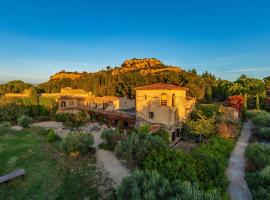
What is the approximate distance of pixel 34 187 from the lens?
34.9ft

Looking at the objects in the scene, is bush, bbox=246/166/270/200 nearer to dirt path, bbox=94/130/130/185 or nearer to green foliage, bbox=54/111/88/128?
dirt path, bbox=94/130/130/185

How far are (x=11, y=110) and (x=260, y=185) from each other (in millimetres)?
33385

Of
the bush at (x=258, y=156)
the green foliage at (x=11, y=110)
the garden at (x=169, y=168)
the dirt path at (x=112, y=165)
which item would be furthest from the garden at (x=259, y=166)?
the green foliage at (x=11, y=110)

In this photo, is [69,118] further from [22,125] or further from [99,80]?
[99,80]

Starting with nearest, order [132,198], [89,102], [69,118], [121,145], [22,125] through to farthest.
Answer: [132,198]
[121,145]
[22,125]
[69,118]
[89,102]

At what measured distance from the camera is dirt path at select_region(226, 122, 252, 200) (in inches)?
437

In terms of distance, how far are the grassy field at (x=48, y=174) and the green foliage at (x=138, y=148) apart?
2.15 metres

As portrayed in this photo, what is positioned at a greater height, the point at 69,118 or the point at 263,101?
the point at 263,101

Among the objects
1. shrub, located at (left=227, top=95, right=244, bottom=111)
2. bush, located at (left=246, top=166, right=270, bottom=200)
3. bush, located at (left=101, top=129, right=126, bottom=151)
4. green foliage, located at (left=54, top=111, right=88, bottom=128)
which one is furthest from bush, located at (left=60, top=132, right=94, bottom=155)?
shrub, located at (left=227, top=95, right=244, bottom=111)

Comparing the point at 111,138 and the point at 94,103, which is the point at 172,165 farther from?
the point at 94,103

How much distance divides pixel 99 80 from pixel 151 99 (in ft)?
117

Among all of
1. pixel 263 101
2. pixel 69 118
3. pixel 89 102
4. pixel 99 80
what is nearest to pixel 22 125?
pixel 69 118

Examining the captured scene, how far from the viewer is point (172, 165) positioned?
10477 millimetres

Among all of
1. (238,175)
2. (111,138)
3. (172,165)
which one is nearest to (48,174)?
(111,138)
